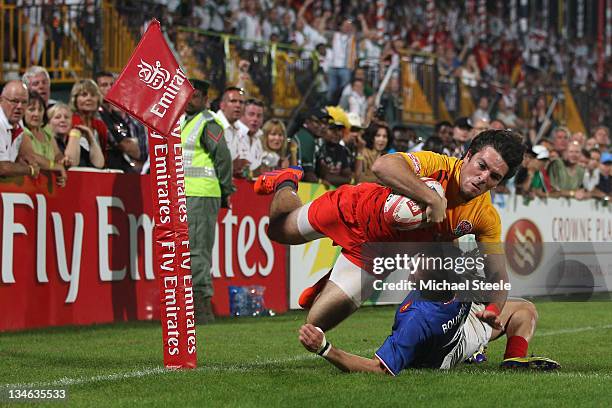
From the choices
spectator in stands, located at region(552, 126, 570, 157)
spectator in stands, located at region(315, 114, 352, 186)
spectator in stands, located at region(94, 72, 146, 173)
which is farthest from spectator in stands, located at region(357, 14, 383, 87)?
spectator in stands, located at region(94, 72, 146, 173)

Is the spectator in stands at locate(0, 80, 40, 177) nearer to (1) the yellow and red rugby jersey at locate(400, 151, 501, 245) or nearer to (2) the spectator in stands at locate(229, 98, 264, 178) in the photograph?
(2) the spectator in stands at locate(229, 98, 264, 178)

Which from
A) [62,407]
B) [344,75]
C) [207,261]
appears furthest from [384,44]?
[62,407]

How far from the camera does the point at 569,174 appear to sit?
20.3 m

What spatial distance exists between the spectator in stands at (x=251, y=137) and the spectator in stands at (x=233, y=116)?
186mm

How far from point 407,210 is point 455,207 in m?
0.52

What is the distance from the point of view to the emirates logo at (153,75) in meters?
7.85

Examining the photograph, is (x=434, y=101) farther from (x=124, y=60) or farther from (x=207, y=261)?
(x=207, y=261)

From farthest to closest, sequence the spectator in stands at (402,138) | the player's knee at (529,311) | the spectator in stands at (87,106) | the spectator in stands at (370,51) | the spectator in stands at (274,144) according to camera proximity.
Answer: the spectator in stands at (370,51)
the spectator in stands at (402,138)
the spectator in stands at (274,144)
the spectator in stands at (87,106)
the player's knee at (529,311)

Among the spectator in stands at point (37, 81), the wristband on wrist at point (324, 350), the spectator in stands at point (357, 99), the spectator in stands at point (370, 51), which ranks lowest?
the wristband on wrist at point (324, 350)

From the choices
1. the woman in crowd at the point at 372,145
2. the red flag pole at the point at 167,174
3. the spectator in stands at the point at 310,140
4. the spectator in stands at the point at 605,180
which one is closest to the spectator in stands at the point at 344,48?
the spectator in stands at the point at 605,180

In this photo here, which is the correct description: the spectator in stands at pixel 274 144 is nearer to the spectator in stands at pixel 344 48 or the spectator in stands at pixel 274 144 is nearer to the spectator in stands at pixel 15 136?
the spectator in stands at pixel 15 136

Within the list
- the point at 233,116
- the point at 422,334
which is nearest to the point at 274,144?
the point at 233,116

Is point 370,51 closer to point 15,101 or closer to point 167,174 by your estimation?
point 15,101

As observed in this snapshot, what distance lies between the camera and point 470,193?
786 centimetres
